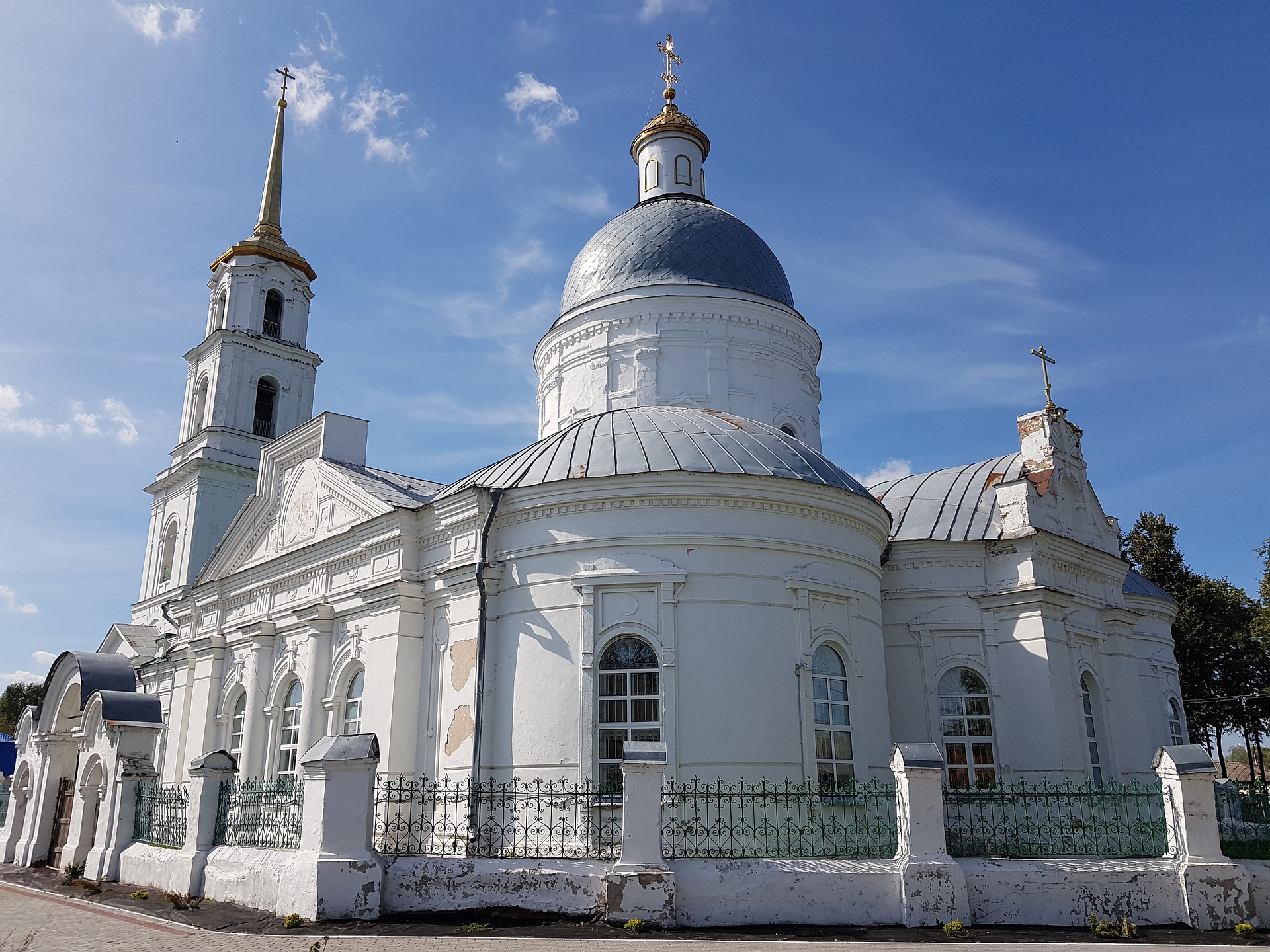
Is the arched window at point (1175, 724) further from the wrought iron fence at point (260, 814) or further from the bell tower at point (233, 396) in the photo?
the bell tower at point (233, 396)

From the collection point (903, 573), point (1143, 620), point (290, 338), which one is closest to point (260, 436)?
point (290, 338)

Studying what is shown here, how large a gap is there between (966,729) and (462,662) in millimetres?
8266

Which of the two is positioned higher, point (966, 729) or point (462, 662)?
point (462, 662)

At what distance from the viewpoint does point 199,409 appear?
29656 millimetres

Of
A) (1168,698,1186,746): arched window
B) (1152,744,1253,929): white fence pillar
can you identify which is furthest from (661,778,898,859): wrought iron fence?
(1168,698,1186,746): arched window

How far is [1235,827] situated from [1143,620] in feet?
24.6

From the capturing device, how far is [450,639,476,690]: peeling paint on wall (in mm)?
13891

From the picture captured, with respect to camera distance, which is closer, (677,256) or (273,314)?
(677,256)

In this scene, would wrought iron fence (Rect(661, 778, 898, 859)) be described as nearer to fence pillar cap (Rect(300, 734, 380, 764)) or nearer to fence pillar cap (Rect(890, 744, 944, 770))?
fence pillar cap (Rect(890, 744, 944, 770))

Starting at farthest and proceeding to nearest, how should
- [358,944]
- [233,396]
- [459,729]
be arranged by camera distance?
[233,396] → [459,729] → [358,944]

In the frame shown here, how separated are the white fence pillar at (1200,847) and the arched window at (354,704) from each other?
36.4 ft

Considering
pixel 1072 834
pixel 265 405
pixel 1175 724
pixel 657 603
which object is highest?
pixel 265 405

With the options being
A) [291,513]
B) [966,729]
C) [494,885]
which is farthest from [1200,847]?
[291,513]

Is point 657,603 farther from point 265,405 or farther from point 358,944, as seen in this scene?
point 265,405
